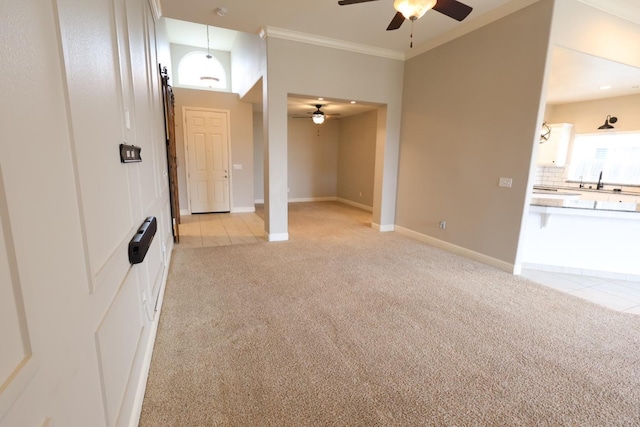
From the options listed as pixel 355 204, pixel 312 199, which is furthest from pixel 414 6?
pixel 312 199

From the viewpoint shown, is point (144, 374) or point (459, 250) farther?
point (459, 250)

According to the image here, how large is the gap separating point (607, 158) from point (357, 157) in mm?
5287

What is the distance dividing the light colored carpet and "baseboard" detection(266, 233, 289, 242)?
1147 mm

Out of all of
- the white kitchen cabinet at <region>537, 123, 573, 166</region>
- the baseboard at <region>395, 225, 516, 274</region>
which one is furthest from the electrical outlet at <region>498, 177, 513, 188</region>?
the white kitchen cabinet at <region>537, 123, 573, 166</region>

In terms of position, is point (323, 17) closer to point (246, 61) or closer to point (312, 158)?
point (246, 61)

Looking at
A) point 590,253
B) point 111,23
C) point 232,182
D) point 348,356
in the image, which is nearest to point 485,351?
point 348,356

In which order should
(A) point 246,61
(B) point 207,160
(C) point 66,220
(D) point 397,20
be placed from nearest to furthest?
1. (C) point 66,220
2. (D) point 397,20
3. (A) point 246,61
4. (B) point 207,160

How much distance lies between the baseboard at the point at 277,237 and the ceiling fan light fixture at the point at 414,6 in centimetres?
342

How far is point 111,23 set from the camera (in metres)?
1.45

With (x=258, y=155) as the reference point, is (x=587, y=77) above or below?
above

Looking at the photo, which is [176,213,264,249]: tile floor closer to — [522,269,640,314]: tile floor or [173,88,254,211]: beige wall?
[173,88,254,211]: beige wall

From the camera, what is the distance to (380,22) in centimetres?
392

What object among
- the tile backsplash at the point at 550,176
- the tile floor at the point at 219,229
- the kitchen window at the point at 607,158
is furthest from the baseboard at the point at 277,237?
the kitchen window at the point at 607,158

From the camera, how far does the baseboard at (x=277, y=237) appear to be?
4.71 metres
